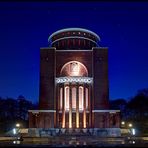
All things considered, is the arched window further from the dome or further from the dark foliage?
the dark foliage

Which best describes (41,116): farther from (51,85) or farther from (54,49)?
(54,49)

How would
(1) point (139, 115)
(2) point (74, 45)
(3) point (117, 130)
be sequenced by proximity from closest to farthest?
(3) point (117, 130) < (2) point (74, 45) < (1) point (139, 115)

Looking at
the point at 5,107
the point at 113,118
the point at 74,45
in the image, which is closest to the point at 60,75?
the point at 74,45

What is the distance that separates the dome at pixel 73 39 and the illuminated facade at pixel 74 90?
31.1 inches

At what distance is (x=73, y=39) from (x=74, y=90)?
8.88 metres

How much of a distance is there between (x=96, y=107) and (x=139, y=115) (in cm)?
3162

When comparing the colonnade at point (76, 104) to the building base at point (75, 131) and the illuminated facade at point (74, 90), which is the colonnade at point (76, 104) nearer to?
the illuminated facade at point (74, 90)

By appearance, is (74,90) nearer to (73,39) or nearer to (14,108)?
(73,39)

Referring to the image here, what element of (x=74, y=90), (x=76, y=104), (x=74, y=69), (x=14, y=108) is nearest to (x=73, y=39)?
(x=74, y=69)

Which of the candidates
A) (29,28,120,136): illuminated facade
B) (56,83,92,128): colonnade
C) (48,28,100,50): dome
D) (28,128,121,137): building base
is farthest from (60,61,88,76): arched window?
(28,128,121,137): building base

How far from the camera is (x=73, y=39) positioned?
5481 centimetres

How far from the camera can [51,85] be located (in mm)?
51125

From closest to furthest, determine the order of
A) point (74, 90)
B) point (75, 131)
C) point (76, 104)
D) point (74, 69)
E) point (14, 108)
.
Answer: point (75, 131) < point (76, 104) < point (74, 90) < point (74, 69) < point (14, 108)

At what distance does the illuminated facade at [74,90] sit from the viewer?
49.4 metres
